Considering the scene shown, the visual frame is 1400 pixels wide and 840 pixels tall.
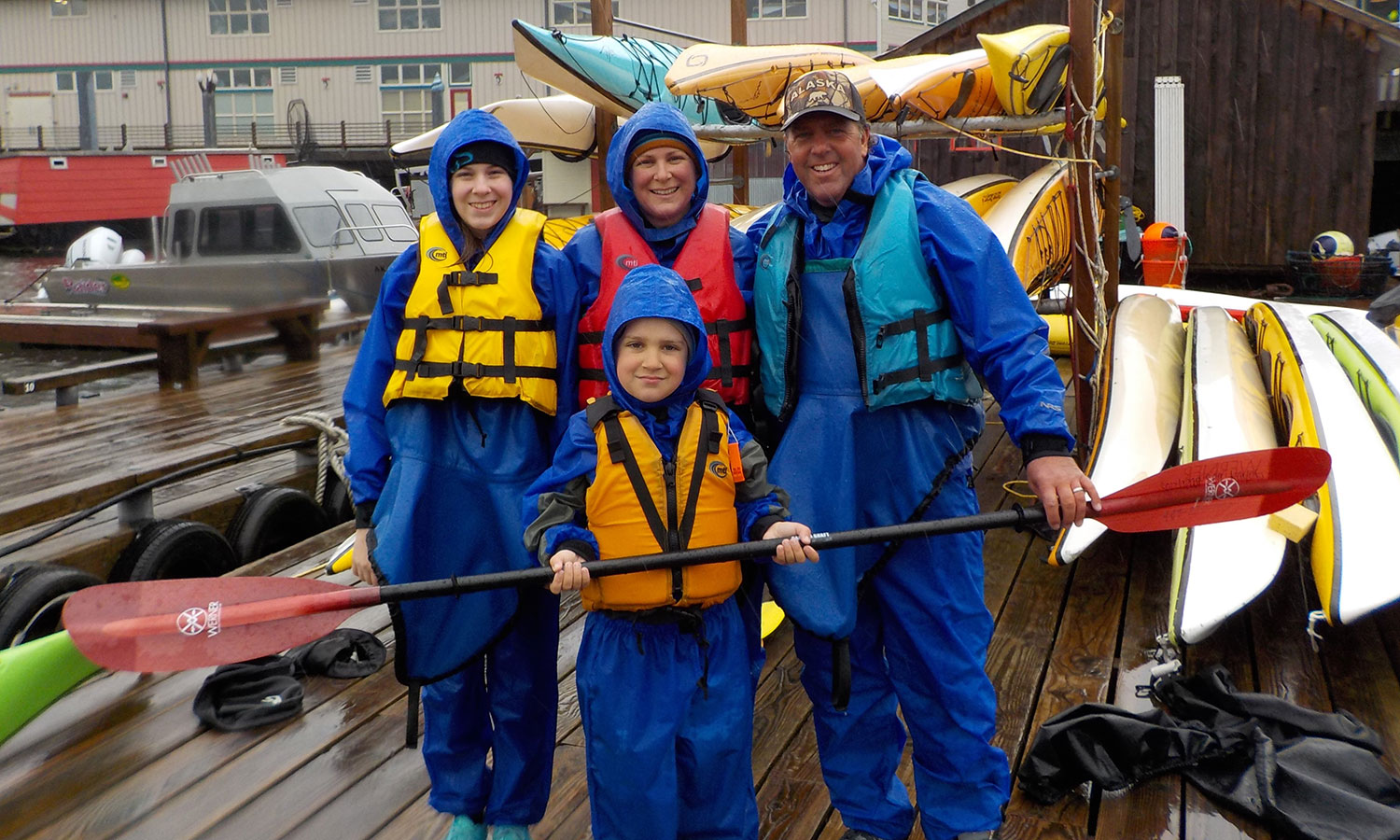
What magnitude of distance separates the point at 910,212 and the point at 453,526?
1.21 m

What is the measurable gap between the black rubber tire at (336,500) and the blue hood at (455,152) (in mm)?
3673

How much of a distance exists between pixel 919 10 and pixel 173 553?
25290mm

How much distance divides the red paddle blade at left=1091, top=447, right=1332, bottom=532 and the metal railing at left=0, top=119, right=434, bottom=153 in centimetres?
2989

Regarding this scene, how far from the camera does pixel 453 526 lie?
241cm

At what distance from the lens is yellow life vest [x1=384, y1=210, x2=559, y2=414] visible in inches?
92.0

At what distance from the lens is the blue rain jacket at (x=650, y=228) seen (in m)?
2.33

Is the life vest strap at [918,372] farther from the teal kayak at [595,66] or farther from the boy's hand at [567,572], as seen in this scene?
the teal kayak at [595,66]

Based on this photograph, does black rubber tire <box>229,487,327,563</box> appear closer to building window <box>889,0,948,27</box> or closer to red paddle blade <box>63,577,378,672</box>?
red paddle blade <box>63,577,378,672</box>

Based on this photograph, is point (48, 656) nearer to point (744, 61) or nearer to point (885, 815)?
point (885, 815)

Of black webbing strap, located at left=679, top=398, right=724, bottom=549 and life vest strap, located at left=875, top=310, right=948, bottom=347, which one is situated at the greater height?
life vest strap, located at left=875, top=310, right=948, bottom=347

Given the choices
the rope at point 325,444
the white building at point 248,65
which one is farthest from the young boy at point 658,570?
the white building at point 248,65

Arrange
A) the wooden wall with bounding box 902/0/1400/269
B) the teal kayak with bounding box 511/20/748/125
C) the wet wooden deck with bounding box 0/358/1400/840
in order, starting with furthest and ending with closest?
the wooden wall with bounding box 902/0/1400/269 < the teal kayak with bounding box 511/20/748/125 < the wet wooden deck with bounding box 0/358/1400/840

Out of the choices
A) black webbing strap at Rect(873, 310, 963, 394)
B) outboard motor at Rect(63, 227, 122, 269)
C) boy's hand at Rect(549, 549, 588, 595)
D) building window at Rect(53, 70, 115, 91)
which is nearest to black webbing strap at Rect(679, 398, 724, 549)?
boy's hand at Rect(549, 549, 588, 595)

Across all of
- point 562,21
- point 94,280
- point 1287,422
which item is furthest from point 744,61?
point 562,21
